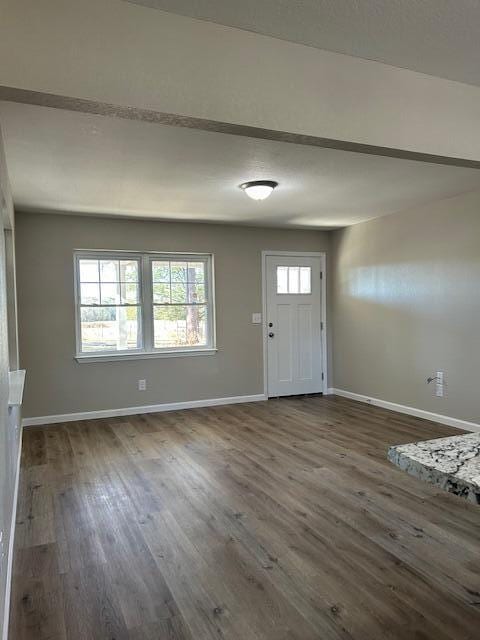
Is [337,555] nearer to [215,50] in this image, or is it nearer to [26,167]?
[215,50]

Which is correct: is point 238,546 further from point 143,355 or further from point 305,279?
point 305,279

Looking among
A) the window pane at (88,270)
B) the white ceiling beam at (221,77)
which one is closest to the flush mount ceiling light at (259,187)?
the white ceiling beam at (221,77)

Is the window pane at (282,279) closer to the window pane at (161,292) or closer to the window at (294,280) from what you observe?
the window at (294,280)

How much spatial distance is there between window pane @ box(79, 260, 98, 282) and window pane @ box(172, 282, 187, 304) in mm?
973

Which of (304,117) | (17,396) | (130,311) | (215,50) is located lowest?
(17,396)

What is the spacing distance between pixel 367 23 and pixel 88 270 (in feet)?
14.2

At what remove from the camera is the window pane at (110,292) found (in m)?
5.48

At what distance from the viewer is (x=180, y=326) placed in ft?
19.4

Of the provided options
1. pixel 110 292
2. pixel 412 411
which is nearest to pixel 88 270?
pixel 110 292

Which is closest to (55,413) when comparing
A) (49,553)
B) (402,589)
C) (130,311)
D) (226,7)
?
(130,311)

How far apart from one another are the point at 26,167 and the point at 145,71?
2.03 metres

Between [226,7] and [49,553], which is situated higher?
[226,7]

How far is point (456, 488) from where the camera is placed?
97 centimetres

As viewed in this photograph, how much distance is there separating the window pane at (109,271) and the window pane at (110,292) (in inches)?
2.4
